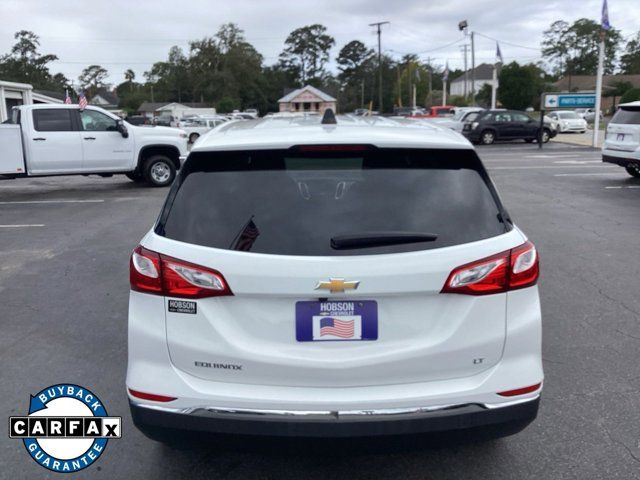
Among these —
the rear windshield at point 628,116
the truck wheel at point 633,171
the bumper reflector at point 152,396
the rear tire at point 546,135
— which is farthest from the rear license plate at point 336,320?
the rear tire at point 546,135

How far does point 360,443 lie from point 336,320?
0.51 meters

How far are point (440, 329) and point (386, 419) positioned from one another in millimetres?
→ 425

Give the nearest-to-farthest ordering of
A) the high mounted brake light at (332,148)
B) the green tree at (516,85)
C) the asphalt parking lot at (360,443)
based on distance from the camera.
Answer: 1. the high mounted brake light at (332,148)
2. the asphalt parking lot at (360,443)
3. the green tree at (516,85)

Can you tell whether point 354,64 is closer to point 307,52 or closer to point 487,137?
point 307,52

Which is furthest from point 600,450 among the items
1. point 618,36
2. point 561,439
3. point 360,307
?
point 618,36

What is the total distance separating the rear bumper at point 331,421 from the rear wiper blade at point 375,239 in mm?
672

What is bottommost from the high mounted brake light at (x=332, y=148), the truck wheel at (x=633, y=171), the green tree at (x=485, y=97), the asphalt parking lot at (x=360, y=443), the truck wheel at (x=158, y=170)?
the asphalt parking lot at (x=360, y=443)

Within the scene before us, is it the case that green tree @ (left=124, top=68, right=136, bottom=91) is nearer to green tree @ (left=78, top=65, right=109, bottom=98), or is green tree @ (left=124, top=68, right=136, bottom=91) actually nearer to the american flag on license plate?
green tree @ (left=78, top=65, right=109, bottom=98)

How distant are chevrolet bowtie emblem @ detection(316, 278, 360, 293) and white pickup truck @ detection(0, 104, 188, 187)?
42.0ft

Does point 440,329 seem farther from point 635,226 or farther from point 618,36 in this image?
point 618,36

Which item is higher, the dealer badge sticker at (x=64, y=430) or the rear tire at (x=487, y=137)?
the rear tire at (x=487, y=137)

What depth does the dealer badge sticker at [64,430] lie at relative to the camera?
328cm

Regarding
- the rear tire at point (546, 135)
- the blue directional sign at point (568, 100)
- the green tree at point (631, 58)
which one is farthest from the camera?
the green tree at point (631, 58)

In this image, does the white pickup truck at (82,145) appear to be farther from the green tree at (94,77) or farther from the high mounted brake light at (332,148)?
the green tree at (94,77)
